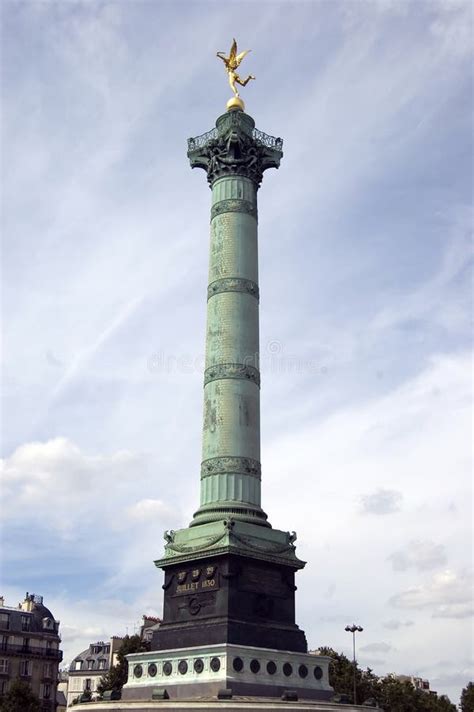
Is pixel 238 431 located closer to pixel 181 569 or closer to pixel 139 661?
pixel 181 569

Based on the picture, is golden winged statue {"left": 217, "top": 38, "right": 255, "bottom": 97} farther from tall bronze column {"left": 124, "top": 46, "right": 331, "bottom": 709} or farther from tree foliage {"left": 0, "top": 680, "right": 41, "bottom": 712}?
tree foliage {"left": 0, "top": 680, "right": 41, "bottom": 712}

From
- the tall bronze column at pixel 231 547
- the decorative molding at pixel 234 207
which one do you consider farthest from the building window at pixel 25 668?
the decorative molding at pixel 234 207

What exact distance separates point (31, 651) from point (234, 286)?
162 ft

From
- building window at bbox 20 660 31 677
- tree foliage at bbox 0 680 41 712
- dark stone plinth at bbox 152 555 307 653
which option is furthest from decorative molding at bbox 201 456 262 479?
building window at bbox 20 660 31 677

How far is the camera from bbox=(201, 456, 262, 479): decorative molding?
143 feet

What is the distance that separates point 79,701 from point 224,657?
9761 millimetres

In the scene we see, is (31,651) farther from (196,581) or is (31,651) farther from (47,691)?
(196,581)

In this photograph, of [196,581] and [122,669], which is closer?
[196,581]

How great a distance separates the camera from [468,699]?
81.5m

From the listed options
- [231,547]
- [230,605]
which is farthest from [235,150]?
[230,605]

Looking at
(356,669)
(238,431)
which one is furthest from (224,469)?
(356,669)

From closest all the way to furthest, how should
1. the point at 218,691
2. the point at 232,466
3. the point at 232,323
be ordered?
the point at 218,691 < the point at 232,466 < the point at 232,323

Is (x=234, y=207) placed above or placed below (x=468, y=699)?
above

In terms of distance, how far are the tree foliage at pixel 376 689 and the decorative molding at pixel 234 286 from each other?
33.7 meters
